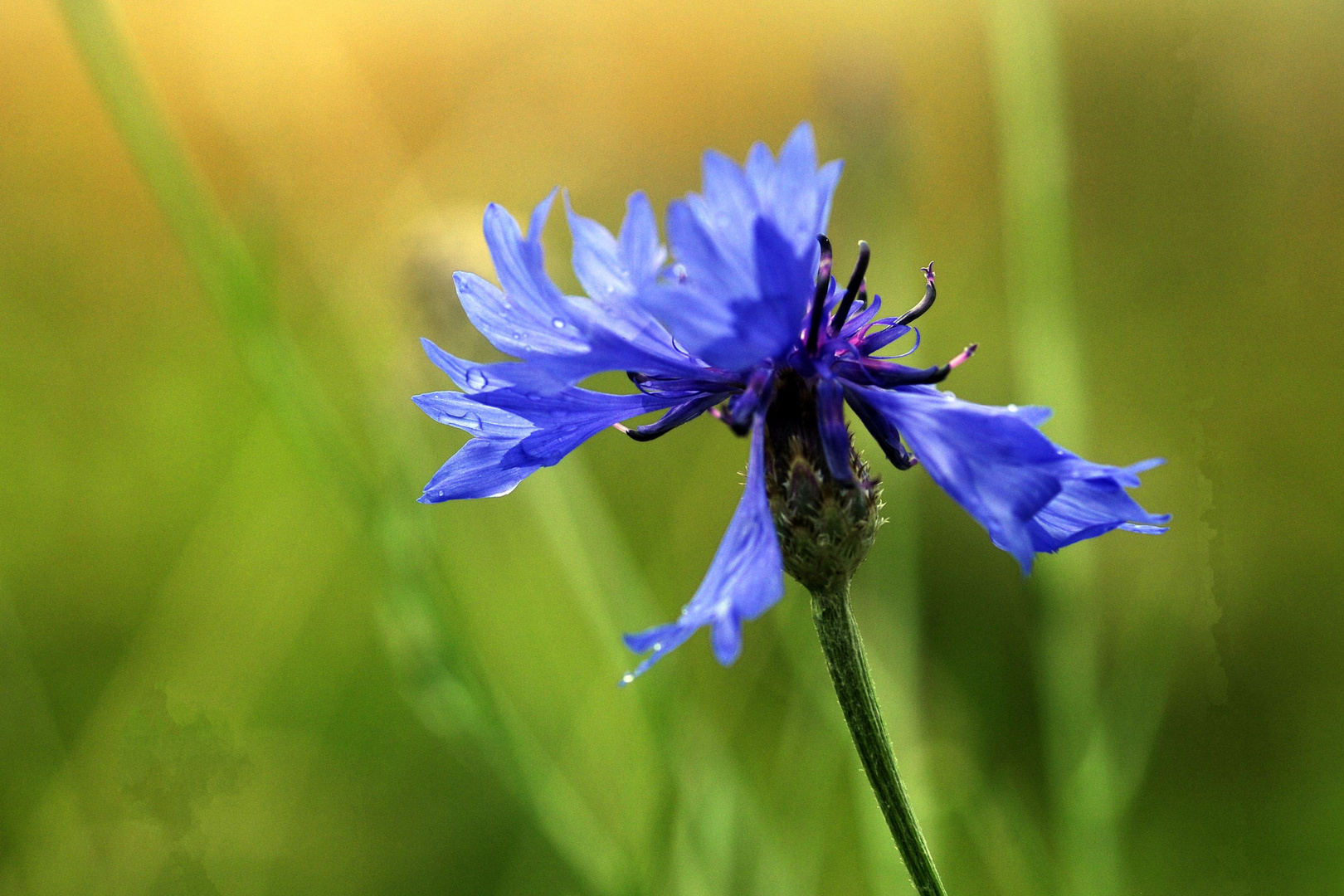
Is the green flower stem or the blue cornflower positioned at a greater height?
the blue cornflower

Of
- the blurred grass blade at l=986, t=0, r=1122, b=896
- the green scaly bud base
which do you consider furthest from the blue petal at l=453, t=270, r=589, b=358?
the blurred grass blade at l=986, t=0, r=1122, b=896

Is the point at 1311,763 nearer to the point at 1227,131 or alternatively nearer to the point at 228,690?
the point at 1227,131

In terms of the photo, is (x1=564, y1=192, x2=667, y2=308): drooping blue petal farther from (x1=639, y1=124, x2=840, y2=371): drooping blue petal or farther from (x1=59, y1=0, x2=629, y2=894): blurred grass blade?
(x1=59, y1=0, x2=629, y2=894): blurred grass blade

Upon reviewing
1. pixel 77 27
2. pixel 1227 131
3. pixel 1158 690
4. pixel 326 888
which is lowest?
pixel 326 888

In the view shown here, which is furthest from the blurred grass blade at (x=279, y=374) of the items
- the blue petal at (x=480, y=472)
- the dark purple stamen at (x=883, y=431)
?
the dark purple stamen at (x=883, y=431)

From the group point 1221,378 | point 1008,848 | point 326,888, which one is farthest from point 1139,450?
point 326,888

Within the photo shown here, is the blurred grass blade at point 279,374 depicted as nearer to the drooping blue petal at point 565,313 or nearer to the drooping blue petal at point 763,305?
the drooping blue petal at point 565,313
